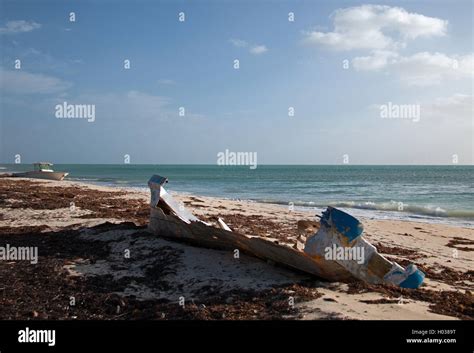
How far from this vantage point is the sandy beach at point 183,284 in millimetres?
5770

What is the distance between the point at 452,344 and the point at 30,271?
748cm

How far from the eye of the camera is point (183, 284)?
282 inches

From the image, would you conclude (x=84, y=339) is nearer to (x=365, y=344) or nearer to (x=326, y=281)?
(x=365, y=344)

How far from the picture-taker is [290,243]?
10.8 meters

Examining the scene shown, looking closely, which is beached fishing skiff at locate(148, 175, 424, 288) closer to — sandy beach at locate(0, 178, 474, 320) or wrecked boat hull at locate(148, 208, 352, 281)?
wrecked boat hull at locate(148, 208, 352, 281)

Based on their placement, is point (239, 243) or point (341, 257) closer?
point (341, 257)

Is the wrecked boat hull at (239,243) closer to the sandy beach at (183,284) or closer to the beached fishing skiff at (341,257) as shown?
the beached fishing skiff at (341,257)

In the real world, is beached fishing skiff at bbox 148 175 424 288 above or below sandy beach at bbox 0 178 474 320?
above

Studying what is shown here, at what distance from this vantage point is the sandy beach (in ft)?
18.9

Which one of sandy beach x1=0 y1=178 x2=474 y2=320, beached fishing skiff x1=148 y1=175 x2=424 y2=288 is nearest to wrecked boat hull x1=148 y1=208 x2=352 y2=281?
beached fishing skiff x1=148 y1=175 x2=424 y2=288

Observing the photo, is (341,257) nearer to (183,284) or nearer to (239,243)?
(239,243)

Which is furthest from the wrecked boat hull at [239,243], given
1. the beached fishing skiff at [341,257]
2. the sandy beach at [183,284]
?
the sandy beach at [183,284]

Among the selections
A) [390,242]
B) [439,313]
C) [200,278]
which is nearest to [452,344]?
[439,313]

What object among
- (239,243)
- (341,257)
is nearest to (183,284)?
(239,243)
